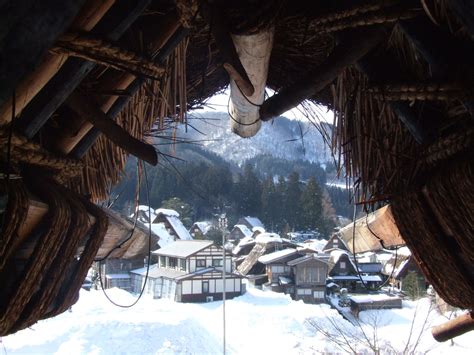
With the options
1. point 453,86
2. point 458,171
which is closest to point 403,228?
point 458,171

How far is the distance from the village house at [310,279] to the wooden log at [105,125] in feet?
72.2

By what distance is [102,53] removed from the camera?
40.4 inches

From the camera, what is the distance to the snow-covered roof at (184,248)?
21.2m

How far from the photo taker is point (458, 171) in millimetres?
1104

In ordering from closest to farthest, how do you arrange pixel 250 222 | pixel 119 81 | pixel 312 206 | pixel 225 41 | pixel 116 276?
pixel 225 41 < pixel 119 81 < pixel 116 276 < pixel 312 206 < pixel 250 222

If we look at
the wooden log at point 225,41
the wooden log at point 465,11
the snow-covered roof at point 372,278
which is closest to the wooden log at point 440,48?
the wooden log at point 465,11

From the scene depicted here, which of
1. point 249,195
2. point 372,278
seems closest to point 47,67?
point 372,278

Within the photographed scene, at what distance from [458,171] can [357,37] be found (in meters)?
0.46

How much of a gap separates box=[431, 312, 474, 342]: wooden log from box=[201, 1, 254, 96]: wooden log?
133 centimetres

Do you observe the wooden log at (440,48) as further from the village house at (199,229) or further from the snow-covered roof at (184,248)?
the village house at (199,229)

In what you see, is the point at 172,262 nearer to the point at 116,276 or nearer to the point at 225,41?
the point at 116,276

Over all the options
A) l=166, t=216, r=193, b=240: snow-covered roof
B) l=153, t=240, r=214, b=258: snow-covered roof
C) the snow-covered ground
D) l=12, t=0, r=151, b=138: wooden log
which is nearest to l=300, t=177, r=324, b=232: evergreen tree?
l=166, t=216, r=193, b=240: snow-covered roof

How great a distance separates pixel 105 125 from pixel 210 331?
14825 millimetres

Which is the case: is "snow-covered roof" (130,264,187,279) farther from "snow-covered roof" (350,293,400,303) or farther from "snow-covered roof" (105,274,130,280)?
"snow-covered roof" (350,293,400,303)
